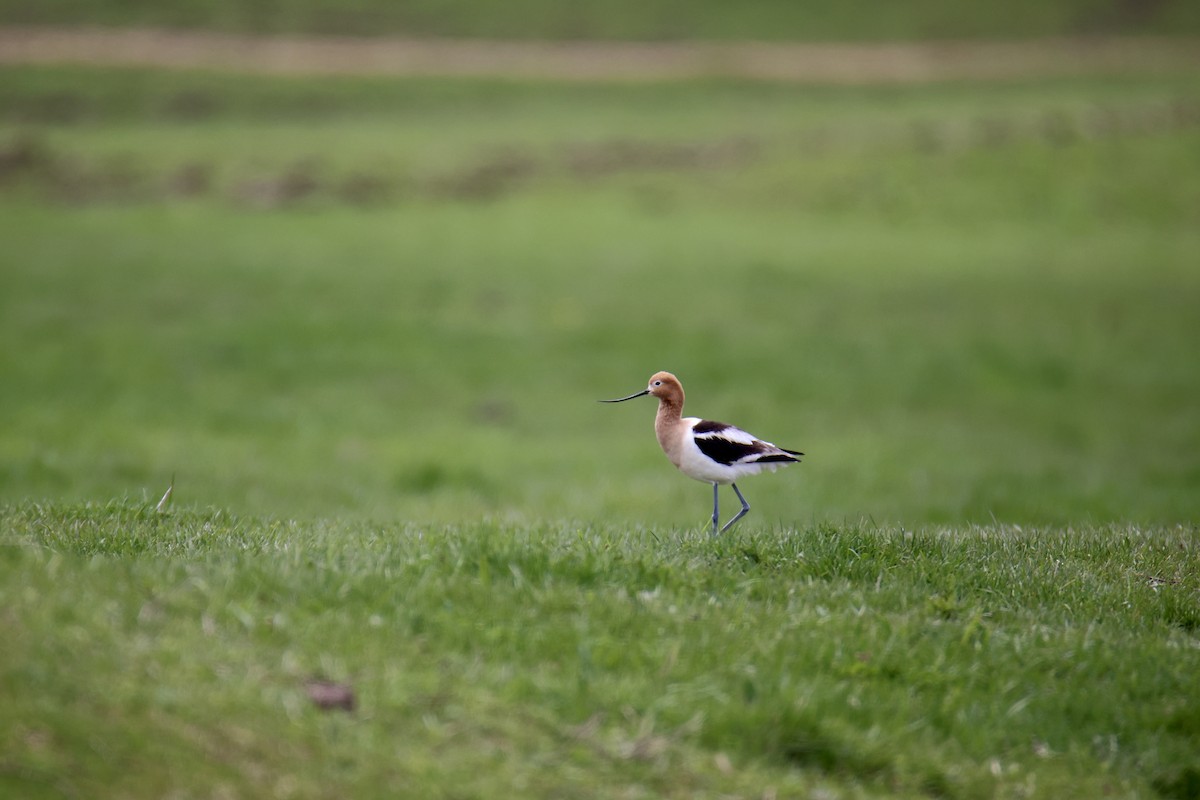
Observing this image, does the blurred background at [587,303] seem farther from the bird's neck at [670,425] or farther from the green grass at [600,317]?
the bird's neck at [670,425]

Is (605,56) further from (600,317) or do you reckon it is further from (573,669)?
(573,669)

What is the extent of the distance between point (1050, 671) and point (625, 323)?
20319 mm

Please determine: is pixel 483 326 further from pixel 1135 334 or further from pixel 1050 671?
pixel 1050 671

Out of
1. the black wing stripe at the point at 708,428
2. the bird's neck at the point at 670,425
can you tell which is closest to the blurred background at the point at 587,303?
the bird's neck at the point at 670,425

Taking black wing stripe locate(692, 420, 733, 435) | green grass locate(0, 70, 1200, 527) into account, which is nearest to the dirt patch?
green grass locate(0, 70, 1200, 527)

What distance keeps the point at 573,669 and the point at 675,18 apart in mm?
95912

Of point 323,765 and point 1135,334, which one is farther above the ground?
point 323,765

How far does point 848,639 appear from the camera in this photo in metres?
6.79

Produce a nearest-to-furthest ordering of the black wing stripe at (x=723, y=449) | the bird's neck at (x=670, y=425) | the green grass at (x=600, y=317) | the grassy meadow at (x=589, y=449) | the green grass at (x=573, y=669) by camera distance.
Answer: the green grass at (x=573, y=669)
the grassy meadow at (x=589, y=449)
the black wing stripe at (x=723, y=449)
the bird's neck at (x=670, y=425)
the green grass at (x=600, y=317)

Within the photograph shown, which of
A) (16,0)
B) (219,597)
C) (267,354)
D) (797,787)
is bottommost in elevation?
(267,354)

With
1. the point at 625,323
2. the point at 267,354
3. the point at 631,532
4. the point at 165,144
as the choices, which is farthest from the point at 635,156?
the point at 631,532

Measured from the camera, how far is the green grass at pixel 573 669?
5.34 metres

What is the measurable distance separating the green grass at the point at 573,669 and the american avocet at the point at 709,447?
545 mm

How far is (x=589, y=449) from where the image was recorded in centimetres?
2020
